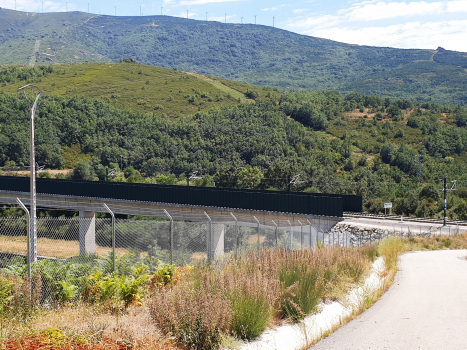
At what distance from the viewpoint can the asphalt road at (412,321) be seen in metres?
7.44

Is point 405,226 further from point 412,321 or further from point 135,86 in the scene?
point 135,86

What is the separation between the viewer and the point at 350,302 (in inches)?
397

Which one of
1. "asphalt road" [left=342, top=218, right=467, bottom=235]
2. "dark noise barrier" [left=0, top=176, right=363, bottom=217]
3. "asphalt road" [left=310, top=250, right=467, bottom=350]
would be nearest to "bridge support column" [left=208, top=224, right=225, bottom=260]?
"asphalt road" [left=310, top=250, right=467, bottom=350]

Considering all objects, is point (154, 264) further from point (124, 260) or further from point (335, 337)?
point (335, 337)

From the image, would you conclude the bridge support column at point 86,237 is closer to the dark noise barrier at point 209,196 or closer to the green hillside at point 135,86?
the dark noise barrier at point 209,196

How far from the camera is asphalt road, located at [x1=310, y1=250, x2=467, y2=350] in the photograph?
7441 millimetres

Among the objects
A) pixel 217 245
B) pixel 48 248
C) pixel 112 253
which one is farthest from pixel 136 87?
pixel 112 253

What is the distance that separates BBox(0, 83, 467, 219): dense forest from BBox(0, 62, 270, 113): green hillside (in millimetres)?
9327

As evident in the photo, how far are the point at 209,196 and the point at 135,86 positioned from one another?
117m

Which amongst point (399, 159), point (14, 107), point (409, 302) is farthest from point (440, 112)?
point (409, 302)

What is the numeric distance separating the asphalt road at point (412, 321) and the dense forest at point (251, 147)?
54734 mm

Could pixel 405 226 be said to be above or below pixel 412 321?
below

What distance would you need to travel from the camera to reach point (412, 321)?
890 centimetres

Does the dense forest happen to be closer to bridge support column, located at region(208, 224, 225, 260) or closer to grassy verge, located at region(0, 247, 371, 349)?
bridge support column, located at region(208, 224, 225, 260)
